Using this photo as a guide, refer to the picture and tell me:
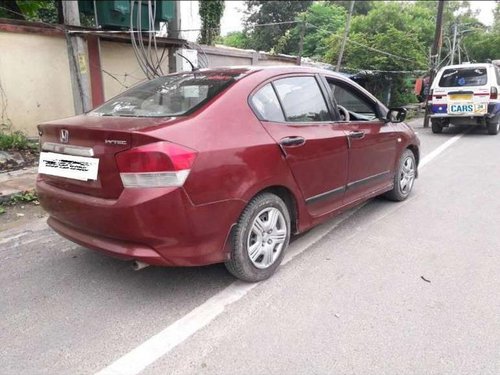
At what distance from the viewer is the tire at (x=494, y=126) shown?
1124 centimetres

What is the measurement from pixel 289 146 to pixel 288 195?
412 millimetres

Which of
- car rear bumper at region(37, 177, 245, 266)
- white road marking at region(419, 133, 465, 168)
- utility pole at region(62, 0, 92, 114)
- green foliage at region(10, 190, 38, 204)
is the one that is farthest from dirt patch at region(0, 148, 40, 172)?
white road marking at region(419, 133, 465, 168)

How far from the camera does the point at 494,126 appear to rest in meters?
11.4

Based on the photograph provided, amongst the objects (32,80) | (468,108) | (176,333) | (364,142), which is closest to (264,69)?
(364,142)

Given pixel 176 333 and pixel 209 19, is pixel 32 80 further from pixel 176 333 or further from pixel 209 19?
pixel 209 19

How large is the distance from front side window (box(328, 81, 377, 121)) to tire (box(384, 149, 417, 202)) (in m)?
0.76

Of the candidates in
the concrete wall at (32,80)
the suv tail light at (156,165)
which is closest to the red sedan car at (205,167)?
the suv tail light at (156,165)

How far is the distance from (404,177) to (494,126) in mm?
7509

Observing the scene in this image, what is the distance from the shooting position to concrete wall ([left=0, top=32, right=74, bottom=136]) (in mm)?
7359

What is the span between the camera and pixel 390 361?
2.51 m

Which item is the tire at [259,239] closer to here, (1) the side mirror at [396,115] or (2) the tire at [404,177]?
(1) the side mirror at [396,115]

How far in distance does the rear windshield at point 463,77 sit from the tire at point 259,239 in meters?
9.86

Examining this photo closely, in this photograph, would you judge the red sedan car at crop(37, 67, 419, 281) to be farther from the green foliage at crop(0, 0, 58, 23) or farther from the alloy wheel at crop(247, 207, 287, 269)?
the green foliage at crop(0, 0, 58, 23)

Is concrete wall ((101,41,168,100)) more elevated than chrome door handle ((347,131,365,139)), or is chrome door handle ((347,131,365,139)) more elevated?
concrete wall ((101,41,168,100))
